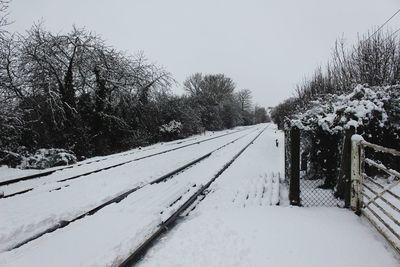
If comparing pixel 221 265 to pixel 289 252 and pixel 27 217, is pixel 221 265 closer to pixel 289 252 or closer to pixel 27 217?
pixel 289 252

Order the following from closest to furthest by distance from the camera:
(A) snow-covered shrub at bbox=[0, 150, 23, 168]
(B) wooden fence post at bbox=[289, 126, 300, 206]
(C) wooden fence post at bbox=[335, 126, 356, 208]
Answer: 1. (C) wooden fence post at bbox=[335, 126, 356, 208]
2. (B) wooden fence post at bbox=[289, 126, 300, 206]
3. (A) snow-covered shrub at bbox=[0, 150, 23, 168]

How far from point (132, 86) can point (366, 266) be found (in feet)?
71.2

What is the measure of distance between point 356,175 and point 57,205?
5764 millimetres

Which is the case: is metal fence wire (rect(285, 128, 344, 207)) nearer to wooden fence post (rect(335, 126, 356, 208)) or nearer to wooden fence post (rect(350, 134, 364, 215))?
wooden fence post (rect(335, 126, 356, 208))

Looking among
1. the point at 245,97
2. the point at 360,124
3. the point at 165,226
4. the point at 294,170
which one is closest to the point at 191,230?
the point at 165,226

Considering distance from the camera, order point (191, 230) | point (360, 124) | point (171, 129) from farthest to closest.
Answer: point (171, 129)
point (360, 124)
point (191, 230)

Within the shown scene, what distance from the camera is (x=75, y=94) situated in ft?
68.6

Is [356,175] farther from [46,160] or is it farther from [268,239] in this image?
[46,160]

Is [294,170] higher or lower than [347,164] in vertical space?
lower

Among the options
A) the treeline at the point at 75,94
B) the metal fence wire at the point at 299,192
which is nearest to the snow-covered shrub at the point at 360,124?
the metal fence wire at the point at 299,192

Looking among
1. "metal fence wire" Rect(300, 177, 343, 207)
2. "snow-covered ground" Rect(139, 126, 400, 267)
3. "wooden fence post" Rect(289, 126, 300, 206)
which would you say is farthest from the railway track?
"metal fence wire" Rect(300, 177, 343, 207)

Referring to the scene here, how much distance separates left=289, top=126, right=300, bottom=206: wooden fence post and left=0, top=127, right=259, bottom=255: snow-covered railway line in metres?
3.69

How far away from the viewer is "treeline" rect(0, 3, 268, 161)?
16.7m

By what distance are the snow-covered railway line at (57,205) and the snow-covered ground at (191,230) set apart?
2 cm
